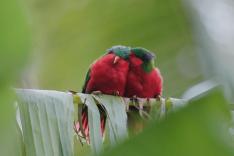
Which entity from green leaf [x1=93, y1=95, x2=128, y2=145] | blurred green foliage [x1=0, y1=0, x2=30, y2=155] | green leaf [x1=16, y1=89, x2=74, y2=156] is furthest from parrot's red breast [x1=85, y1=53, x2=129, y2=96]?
blurred green foliage [x1=0, y1=0, x2=30, y2=155]

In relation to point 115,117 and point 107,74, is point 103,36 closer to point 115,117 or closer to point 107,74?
point 107,74

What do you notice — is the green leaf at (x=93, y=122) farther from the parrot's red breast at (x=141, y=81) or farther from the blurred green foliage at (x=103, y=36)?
the parrot's red breast at (x=141, y=81)

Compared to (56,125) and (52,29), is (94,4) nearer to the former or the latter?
(52,29)

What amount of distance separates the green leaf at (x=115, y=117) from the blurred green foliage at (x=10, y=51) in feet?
2.50

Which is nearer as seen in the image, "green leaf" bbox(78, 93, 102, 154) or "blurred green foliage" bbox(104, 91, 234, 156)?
"blurred green foliage" bbox(104, 91, 234, 156)

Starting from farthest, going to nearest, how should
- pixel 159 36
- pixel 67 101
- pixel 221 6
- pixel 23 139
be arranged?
1. pixel 159 36
2. pixel 221 6
3. pixel 67 101
4. pixel 23 139

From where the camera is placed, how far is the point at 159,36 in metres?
1.74

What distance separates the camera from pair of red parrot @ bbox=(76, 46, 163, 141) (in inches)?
84.6

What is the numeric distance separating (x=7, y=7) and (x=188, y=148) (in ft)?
0.33

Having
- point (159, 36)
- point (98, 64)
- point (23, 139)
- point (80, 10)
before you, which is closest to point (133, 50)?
point (98, 64)

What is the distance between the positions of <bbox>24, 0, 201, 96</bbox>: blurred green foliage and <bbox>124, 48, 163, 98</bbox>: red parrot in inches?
2.5

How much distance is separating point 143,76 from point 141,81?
6 centimetres

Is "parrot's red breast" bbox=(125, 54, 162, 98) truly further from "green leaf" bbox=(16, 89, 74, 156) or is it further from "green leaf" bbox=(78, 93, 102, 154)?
"green leaf" bbox=(16, 89, 74, 156)

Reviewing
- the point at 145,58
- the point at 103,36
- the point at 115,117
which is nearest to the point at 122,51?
the point at 145,58
